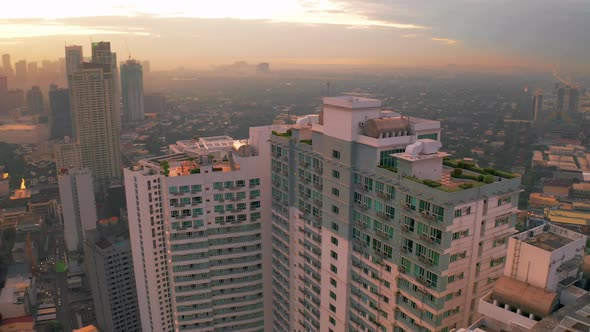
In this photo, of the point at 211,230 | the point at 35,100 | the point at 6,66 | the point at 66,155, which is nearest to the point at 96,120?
the point at 66,155

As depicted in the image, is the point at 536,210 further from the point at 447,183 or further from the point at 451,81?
the point at 447,183

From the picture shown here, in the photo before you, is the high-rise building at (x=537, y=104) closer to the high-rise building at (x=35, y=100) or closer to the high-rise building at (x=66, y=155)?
the high-rise building at (x=66, y=155)

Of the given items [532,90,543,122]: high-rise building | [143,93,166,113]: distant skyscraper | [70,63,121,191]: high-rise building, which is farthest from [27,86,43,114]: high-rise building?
[532,90,543,122]: high-rise building

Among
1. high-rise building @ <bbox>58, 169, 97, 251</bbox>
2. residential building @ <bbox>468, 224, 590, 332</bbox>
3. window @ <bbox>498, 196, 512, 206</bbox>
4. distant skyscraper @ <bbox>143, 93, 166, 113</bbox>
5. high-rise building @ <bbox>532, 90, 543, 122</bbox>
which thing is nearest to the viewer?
residential building @ <bbox>468, 224, 590, 332</bbox>

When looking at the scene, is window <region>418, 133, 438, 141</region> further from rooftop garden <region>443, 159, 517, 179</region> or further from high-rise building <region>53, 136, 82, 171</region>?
high-rise building <region>53, 136, 82, 171</region>

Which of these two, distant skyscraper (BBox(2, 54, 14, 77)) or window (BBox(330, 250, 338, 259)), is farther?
distant skyscraper (BBox(2, 54, 14, 77))

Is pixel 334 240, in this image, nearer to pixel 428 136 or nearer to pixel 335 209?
pixel 335 209

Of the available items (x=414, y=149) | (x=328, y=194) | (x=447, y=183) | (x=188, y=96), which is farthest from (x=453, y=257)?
(x=188, y=96)

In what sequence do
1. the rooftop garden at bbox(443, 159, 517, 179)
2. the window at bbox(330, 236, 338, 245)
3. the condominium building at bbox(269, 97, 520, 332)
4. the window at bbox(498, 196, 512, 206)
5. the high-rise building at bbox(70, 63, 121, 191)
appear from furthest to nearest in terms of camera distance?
the high-rise building at bbox(70, 63, 121, 191), the window at bbox(330, 236, 338, 245), the rooftop garden at bbox(443, 159, 517, 179), the window at bbox(498, 196, 512, 206), the condominium building at bbox(269, 97, 520, 332)
